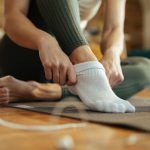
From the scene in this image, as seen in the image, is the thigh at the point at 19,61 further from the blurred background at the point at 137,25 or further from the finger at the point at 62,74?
the blurred background at the point at 137,25

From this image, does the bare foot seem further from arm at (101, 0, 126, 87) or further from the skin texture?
arm at (101, 0, 126, 87)

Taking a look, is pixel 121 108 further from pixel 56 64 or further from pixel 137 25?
pixel 137 25

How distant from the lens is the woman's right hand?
0.92 m

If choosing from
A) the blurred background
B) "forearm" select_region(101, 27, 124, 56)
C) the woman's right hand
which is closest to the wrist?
the woman's right hand

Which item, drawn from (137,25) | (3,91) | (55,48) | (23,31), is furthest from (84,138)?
(137,25)

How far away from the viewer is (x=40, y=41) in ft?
3.18

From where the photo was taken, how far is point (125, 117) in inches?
32.9

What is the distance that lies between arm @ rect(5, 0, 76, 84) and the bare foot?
17cm

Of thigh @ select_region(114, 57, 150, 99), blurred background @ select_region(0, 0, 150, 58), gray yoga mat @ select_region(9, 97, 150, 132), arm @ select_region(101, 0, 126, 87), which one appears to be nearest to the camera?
gray yoga mat @ select_region(9, 97, 150, 132)

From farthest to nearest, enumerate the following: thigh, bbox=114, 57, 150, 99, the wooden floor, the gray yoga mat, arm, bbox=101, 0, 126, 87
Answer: thigh, bbox=114, 57, 150, 99 < arm, bbox=101, 0, 126, 87 < the gray yoga mat < the wooden floor

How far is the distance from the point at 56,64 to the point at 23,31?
172mm

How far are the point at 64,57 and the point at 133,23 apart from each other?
3.33m

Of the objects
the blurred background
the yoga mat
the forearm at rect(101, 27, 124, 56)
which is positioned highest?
the forearm at rect(101, 27, 124, 56)

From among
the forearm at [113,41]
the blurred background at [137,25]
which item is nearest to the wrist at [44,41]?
the forearm at [113,41]
